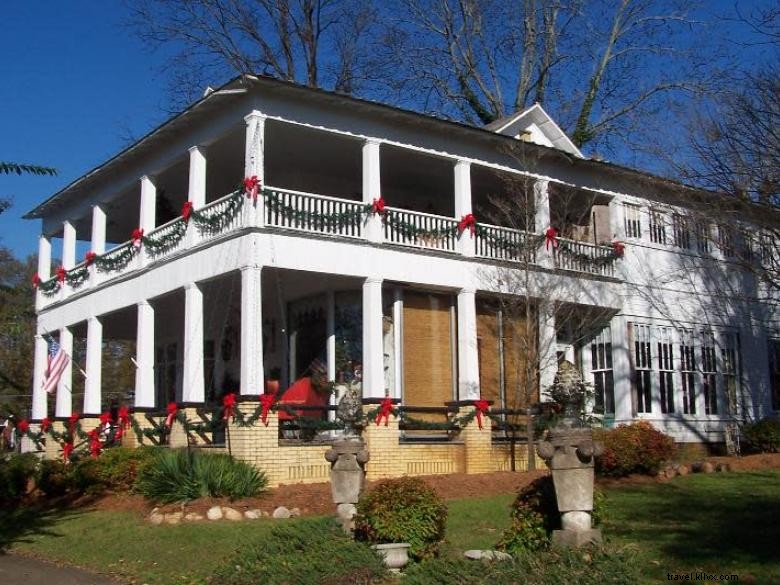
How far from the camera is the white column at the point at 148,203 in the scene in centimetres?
2278

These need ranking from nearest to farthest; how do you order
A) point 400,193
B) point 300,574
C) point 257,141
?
1. point 300,574
2. point 257,141
3. point 400,193

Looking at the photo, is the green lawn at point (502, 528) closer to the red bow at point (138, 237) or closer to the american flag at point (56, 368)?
the american flag at point (56, 368)

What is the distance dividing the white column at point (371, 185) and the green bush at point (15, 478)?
8.46 metres

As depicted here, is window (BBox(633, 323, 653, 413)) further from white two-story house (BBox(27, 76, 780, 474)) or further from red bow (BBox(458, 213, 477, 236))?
red bow (BBox(458, 213, 477, 236))

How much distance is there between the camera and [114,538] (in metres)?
13.9

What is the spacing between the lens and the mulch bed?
603 inches

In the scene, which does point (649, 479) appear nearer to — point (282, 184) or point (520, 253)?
point (520, 253)

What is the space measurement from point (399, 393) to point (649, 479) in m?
5.75

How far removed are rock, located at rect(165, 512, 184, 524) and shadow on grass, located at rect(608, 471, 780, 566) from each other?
6571mm

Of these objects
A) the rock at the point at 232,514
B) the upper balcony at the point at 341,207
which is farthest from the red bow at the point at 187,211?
the rock at the point at 232,514

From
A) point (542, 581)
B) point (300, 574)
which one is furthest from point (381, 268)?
point (542, 581)

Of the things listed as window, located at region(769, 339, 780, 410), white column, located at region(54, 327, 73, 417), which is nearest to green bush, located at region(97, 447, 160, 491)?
white column, located at region(54, 327, 73, 417)

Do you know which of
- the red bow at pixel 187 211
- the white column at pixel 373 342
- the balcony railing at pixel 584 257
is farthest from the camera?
the balcony railing at pixel 584 257

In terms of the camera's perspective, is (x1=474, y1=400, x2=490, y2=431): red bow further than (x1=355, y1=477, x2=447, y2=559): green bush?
Yes
